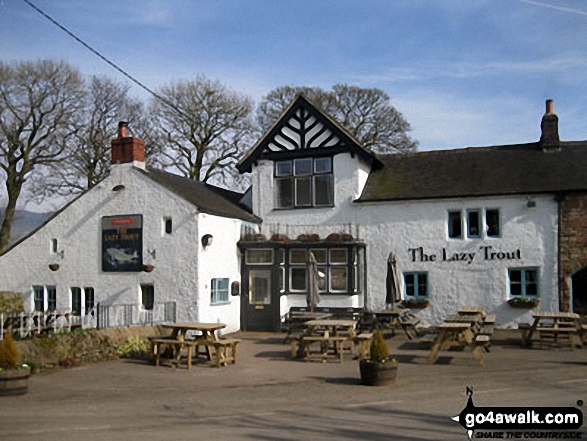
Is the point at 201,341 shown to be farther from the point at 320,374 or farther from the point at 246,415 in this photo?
the point at 246,415

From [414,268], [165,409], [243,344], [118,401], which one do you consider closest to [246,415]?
[165,409]

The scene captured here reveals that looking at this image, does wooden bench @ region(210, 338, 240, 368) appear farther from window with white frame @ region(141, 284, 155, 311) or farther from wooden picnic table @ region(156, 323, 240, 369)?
window with white frame @ region(141, 284, 155, 311)

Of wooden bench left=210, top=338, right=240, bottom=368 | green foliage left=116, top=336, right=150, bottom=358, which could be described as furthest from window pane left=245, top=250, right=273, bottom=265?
wooden bench left=210, top=338, right=240, bottom=368

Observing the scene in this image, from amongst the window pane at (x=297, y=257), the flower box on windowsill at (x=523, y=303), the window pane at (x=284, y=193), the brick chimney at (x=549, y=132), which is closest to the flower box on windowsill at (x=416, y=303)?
the flower box on windowsill at (x=523, y=303)

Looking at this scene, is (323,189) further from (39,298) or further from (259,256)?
(39,298)

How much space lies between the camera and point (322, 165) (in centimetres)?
2214

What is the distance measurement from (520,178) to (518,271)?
3194 mm

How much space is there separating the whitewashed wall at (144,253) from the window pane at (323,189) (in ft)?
11.1

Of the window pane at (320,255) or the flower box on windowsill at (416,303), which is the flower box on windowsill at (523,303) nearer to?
the flower box on windowsill at (416,303)

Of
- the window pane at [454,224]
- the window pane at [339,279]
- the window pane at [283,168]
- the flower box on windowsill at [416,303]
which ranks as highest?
the window pane at [283,168]

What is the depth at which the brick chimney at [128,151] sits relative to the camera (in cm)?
2027

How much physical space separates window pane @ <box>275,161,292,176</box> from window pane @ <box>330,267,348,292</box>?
4.11 meters

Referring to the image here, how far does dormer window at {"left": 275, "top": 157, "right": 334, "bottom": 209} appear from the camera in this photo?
2206cm

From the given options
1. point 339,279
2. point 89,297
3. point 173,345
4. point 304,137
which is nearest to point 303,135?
point 304,137
